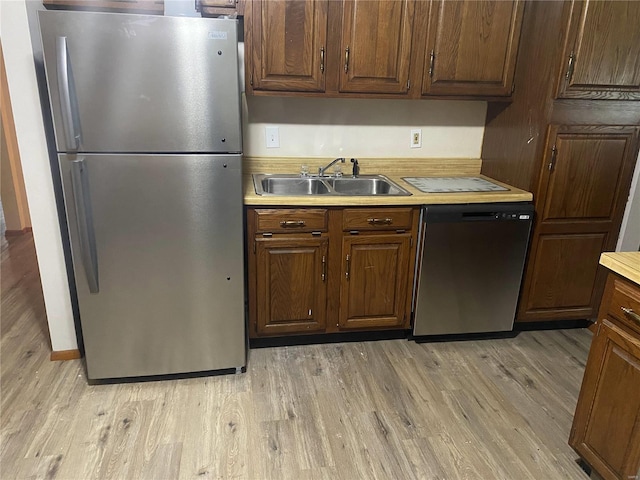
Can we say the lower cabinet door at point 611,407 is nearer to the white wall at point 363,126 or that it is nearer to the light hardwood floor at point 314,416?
the light hardwood floor at point 314,416

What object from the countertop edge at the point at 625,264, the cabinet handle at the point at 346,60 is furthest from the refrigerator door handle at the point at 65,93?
the countertop edge at the point at 625,264

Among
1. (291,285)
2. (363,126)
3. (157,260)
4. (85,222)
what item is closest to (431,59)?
(363,126)

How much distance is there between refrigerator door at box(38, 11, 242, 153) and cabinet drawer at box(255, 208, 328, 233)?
0.45 meters

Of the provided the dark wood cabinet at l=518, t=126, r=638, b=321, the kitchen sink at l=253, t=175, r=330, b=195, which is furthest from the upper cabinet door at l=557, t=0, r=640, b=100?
the kitchen sink at l=253, t=175, r=330, b=195

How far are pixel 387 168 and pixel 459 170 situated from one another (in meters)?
0.49

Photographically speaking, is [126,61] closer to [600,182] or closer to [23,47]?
[23,47]

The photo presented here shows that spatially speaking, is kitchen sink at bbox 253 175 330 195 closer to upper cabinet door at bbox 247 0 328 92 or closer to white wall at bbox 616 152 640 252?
upper cabinet door at bbox 247 0 328 92

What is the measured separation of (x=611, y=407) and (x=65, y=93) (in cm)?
227

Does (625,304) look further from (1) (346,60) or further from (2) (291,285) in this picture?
(1) (346,60)

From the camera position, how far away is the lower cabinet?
226 cm

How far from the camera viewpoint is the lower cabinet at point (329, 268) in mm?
2256

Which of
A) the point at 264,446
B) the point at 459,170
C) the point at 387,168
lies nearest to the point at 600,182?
the point at 459,170

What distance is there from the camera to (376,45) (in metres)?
2.31

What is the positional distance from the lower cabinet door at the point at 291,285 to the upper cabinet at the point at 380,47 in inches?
31.9
